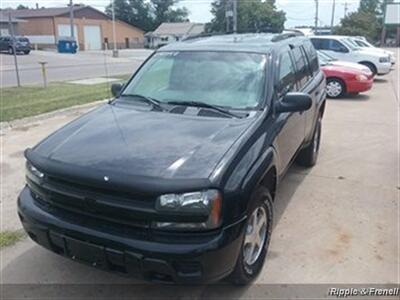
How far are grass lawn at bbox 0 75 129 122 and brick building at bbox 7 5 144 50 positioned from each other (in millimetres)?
45487

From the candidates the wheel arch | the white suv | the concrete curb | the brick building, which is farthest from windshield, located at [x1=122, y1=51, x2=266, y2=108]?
the brick building

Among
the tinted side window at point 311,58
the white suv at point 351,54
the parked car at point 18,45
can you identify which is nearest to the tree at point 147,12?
the parked car at point 18,45

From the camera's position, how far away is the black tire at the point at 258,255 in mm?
2855

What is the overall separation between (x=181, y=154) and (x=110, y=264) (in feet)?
2.70

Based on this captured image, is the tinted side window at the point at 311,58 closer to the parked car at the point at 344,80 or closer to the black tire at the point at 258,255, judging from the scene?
the black tire at the point at 258,255

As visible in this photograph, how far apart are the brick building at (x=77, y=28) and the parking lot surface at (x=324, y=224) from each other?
53.1 m

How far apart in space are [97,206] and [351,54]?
50.7 ft

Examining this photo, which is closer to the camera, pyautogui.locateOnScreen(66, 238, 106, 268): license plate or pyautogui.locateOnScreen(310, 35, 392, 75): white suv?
pyautogui.locateOnScreen(66, 238, 106, 268): license plate

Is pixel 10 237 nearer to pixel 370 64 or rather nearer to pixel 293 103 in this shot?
pixel 293 103

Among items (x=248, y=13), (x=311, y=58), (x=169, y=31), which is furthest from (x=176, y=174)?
(x=169, y=31)

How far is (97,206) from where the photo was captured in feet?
8.51

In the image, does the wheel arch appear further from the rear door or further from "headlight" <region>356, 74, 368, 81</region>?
the rear door

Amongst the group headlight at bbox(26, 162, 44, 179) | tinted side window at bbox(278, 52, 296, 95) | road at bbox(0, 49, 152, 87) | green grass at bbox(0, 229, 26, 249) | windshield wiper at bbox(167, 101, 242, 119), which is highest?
tinted side window at bbox(278, 52, 296, 95)

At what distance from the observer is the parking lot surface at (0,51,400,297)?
326cm
